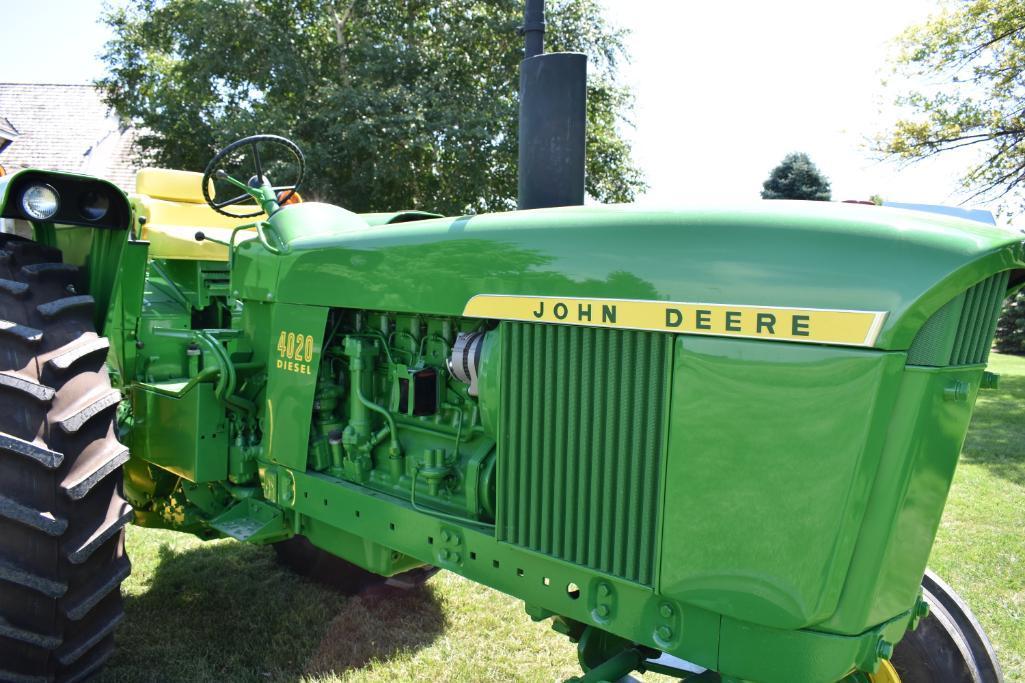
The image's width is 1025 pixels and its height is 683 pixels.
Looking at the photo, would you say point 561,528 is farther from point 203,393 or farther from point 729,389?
point 203,393

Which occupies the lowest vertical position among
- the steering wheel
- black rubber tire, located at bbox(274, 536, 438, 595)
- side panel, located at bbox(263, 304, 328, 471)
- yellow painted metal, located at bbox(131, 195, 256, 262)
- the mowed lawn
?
the mowed lawn

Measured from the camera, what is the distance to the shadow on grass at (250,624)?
124 inches

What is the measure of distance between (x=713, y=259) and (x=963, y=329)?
524mm

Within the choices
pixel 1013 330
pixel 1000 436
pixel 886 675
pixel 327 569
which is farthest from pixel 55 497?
pixel 1013 330

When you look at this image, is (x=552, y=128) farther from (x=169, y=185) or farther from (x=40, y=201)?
(x=169, y=185)

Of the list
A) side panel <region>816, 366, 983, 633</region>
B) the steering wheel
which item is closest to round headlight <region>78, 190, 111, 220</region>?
the steering wheel

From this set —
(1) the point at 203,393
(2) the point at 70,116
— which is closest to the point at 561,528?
(1) the point at 203,393

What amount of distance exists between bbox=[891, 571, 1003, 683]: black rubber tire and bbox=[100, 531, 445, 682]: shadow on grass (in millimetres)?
1929

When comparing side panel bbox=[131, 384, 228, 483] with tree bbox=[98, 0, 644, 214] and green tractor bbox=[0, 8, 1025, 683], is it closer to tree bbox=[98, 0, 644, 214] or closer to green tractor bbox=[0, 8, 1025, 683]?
green tractor bbox=[0, 8, 1025, 683]

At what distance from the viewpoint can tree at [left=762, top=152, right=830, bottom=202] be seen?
845 inches

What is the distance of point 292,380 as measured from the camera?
281 cm

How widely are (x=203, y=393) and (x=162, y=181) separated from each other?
1849 millimetres

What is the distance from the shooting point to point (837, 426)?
1531 millimetres

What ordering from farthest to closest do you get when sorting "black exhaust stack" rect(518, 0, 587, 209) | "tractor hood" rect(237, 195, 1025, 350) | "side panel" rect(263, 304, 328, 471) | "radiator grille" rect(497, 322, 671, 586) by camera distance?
"black exhaust stack" rect(518, 0, 587, 209)
"side panel" rect(263, 304, 328, 471)
"radiator grille" rect(497, 322, 671, 586)
"tractor hood" rect(237, 195, 1025, 350)
